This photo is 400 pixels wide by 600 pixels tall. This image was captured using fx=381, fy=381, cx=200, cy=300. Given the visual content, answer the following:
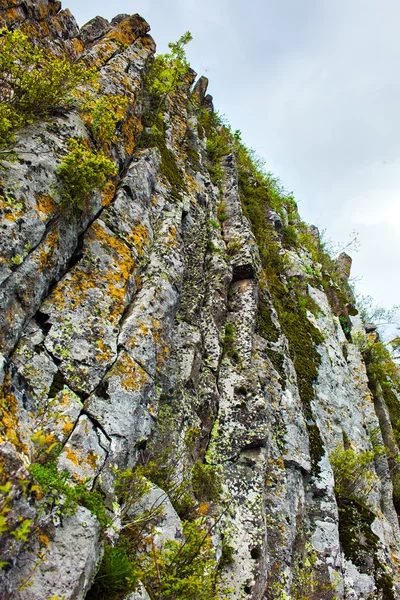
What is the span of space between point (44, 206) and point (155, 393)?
11.5 feet

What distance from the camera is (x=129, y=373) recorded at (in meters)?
6.01

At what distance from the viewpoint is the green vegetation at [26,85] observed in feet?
20.4

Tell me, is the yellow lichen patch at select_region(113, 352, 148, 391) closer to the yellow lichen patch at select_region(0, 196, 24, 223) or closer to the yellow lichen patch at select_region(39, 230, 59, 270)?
the yellow lichen patch at select_region(39, 230, 59, 270)

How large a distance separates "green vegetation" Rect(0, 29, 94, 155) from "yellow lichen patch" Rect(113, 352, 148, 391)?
12.0 ft

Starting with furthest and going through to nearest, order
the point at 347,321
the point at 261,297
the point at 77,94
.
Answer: the point at 347,321
the point at 261,297
the point at 77,94

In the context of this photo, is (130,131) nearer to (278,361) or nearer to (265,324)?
(265,324)

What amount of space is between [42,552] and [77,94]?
8.22m

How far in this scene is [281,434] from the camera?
30.9 feet

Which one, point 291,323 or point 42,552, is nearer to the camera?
point 42,552

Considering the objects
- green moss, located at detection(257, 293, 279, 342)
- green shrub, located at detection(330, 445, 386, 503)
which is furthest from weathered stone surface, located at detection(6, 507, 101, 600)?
green shrub, located at detection(330, 445, 386, 503)

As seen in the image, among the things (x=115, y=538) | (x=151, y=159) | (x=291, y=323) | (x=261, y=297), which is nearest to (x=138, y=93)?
(x=151, y=159)

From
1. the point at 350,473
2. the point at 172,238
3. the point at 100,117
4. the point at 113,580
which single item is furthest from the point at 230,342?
the point at 113,580

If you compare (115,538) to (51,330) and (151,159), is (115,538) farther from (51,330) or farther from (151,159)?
(151,159)

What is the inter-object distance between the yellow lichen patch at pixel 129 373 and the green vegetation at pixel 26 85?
3.67 meters
